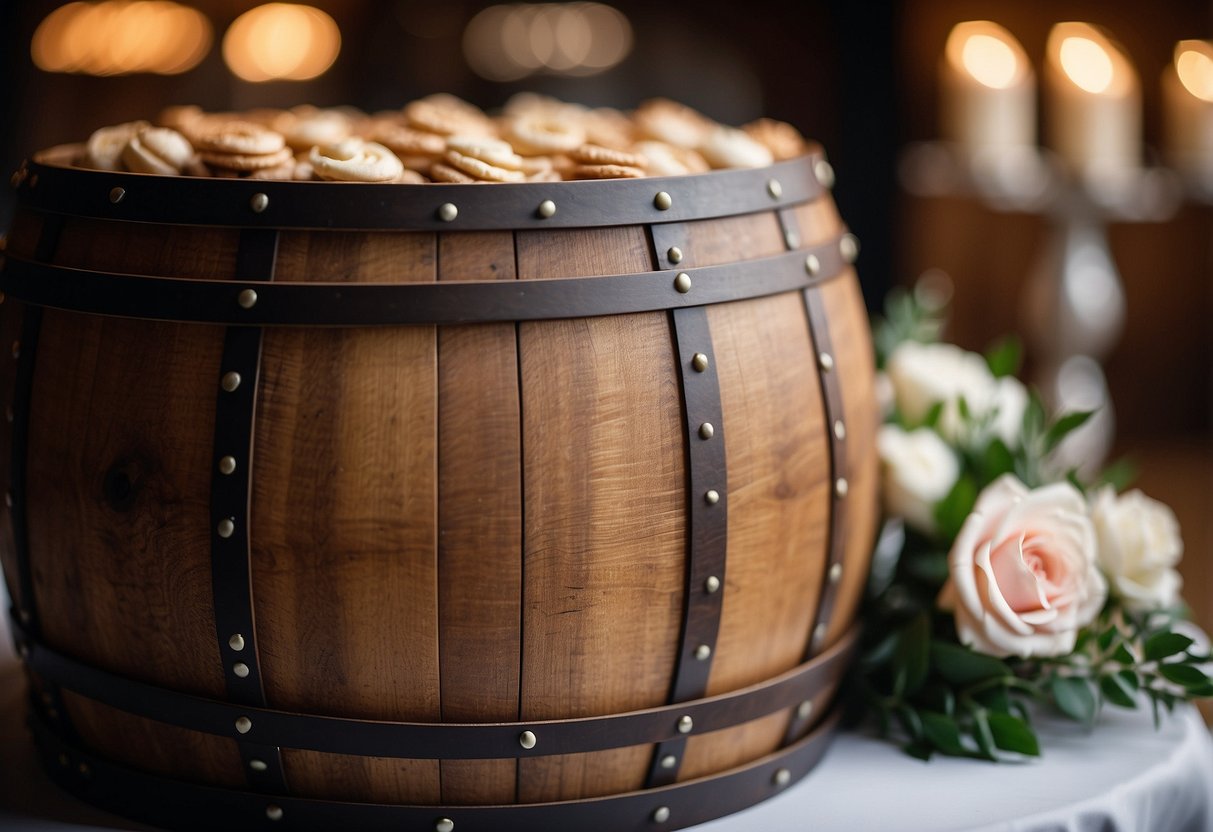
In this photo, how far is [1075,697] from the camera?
1.29 m

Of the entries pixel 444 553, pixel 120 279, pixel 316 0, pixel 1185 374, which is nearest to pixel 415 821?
pixel 444 553

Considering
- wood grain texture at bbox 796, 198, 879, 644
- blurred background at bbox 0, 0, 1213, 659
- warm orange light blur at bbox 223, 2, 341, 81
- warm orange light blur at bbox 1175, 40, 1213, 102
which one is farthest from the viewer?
warm orange light blur at bbox 223, 2, 341, 81

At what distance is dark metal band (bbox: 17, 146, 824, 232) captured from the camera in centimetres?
99

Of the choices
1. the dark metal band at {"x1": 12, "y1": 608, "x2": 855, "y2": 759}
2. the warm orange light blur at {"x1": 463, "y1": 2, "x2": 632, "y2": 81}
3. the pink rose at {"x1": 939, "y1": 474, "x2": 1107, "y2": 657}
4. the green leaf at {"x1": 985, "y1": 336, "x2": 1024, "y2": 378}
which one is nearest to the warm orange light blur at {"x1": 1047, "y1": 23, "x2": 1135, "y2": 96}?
the green leaf at {"x1": 985, "y1": 336, "x2": 1024, "y2": 378}

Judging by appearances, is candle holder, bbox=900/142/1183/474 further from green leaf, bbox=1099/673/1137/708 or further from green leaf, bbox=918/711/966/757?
green leaf, bbox=918/711/966/757

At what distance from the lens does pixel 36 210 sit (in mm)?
1139

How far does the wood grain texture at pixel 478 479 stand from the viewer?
0.99 m

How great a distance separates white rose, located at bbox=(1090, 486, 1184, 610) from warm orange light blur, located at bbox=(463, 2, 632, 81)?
4.68 metres

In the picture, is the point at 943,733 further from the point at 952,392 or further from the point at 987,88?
the point at 987,88

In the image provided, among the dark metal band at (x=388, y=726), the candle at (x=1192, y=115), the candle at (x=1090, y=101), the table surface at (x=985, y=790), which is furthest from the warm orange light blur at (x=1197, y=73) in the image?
the dark metal band at (x=388, y=726)

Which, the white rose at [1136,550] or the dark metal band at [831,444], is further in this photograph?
the white rose at [1136,550]

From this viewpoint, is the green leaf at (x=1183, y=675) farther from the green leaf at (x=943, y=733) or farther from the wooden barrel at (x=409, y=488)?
the wooden barrel at (x=409, y=488)

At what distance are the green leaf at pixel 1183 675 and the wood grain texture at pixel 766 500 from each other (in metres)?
0.39

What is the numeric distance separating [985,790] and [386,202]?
30.4 inches
